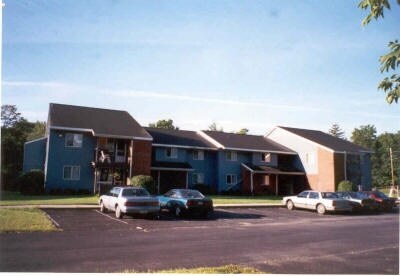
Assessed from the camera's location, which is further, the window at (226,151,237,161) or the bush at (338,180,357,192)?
the window at (226,151,237,161)

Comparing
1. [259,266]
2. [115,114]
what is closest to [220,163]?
[115,114]

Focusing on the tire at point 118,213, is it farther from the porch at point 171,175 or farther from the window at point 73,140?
the porch at point 171,175

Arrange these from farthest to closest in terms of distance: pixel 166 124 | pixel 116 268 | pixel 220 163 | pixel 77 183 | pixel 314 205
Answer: pixel 166 124 → pixel 220 163 → pixel 77 183 → pixel 314 205 → pixel 116 268

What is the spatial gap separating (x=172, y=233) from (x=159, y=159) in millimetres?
23555

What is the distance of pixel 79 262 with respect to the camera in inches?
334

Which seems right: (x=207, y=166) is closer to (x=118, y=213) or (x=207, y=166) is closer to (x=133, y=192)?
(x=133, y=192)

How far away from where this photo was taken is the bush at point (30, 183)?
29109 mm

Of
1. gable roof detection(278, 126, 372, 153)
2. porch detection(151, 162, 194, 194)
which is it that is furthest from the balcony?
gable roof detection(278, 126, 372, 153)

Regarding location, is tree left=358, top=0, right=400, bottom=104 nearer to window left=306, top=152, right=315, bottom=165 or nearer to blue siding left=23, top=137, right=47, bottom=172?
blue siding left=23, top=137, right=47, bottom=172

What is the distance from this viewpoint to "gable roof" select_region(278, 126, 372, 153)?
41125 mm

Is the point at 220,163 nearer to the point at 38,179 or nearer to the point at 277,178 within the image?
the point at 277,178

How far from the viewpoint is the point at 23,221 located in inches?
561

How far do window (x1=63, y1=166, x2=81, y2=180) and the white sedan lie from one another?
17.1 meters

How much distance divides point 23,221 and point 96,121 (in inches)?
811
